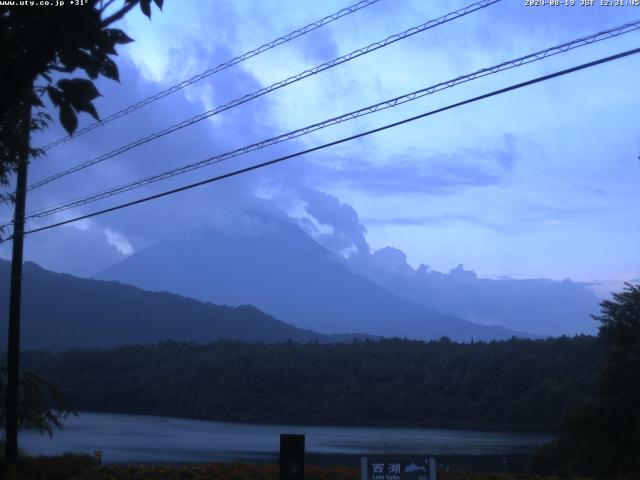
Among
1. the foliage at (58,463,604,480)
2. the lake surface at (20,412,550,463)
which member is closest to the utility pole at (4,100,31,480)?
the foliage at (58,463,604,480)

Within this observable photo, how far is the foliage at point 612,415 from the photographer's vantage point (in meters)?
28.6

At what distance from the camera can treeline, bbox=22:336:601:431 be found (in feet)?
212

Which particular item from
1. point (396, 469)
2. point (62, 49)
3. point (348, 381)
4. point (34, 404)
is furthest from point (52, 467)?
point (348, 381)

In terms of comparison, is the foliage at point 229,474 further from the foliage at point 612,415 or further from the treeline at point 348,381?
the treeline at point 348,381

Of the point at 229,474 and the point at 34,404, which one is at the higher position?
the point at 34,404

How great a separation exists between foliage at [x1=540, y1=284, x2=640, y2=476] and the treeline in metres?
26.7

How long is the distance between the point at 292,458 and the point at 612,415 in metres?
20.1

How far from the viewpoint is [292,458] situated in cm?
1296

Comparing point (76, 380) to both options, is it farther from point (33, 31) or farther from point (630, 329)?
point (33, 31)

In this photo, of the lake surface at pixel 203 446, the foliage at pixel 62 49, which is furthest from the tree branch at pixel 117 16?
the lake surface at pixel 203 446

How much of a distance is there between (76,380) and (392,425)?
94.8 feet

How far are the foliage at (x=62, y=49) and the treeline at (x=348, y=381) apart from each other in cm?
5656

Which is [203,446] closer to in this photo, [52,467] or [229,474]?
[52,467]

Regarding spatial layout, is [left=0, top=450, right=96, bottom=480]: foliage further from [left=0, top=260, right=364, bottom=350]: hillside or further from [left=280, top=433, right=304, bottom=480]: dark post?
[left=0, top=260, right=364, bottom=350]: hillside
